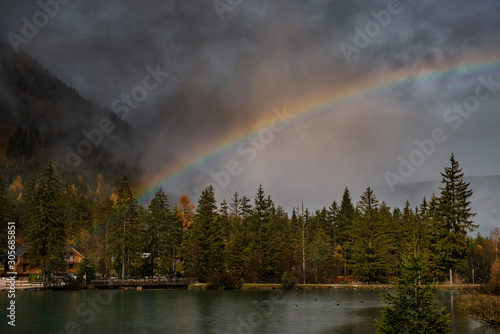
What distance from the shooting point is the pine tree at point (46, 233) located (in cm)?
7644

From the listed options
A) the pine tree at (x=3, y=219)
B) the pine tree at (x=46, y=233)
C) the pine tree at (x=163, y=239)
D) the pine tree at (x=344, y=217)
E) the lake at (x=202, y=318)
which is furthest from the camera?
the pine tree at (x=344, y=217)

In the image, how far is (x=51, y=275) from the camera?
7862 cm

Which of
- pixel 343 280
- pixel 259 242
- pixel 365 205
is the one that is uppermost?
pixel 365 205

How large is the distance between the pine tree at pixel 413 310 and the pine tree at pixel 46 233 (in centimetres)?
7067

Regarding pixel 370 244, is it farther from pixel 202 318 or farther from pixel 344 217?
→ pixel 202 318

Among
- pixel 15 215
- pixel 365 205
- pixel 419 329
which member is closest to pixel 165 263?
pixel 365 205

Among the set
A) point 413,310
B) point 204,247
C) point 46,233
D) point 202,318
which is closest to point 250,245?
point 204,247

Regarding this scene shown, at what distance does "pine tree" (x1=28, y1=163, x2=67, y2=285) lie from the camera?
7644 cm

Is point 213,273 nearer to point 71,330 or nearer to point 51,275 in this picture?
point 51,275

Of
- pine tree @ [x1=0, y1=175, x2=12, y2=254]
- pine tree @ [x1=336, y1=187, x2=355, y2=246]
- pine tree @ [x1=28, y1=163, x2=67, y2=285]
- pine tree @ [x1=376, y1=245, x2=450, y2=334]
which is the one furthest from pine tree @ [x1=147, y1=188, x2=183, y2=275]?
pine tree @ [x1=376, y1=245, x2=450, y2=334]

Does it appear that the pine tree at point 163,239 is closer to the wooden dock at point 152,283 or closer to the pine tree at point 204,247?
the pine tree at point 204,247

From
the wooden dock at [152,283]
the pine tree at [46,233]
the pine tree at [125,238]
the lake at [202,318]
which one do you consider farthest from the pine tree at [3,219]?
the lake at [202,318]

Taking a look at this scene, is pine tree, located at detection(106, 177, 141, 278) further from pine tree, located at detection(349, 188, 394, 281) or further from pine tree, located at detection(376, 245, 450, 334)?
pine tree, located at detection(376, 245, 450, 334)

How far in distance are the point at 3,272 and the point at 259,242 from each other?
60.5m
